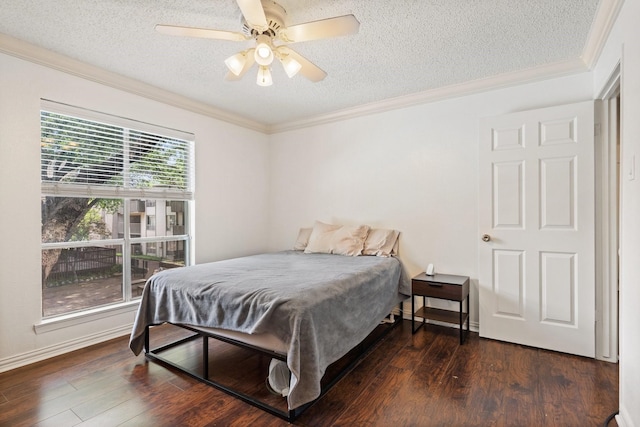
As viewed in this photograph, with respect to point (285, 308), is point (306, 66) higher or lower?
higher

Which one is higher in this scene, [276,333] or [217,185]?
[217,185]

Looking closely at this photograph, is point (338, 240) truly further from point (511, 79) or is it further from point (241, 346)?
point (511, 79)

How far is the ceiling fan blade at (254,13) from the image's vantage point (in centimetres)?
160

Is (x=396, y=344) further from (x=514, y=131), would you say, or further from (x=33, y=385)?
(x=33, y=385)

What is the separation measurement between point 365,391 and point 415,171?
2263 millimetres

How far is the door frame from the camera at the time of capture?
7.94ft

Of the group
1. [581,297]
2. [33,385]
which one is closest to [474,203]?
[581,297]

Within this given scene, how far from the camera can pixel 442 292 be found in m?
2.88

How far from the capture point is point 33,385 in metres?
2.11

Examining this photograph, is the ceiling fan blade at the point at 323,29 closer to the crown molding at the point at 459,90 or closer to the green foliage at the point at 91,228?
the crown molding at the point at 459,90

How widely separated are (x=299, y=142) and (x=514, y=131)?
258 cm

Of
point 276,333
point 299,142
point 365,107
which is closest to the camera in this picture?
point 276,333

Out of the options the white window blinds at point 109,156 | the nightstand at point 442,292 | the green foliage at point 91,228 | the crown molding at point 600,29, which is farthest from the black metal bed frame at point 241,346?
the crown molding at point 600,29

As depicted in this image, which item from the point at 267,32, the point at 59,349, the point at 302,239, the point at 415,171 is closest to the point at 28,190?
the point at 59,349
